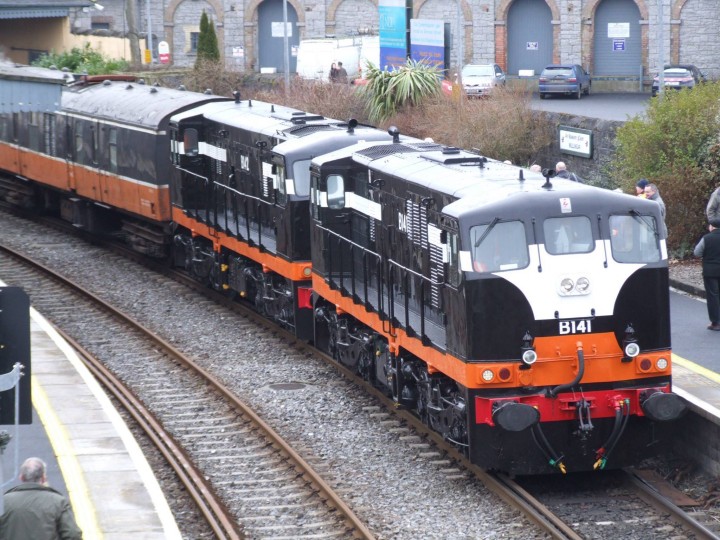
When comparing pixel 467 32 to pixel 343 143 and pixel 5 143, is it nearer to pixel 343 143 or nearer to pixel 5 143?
pixel 5 143

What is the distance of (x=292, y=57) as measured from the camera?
6078cm

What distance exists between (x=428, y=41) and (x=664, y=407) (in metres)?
23.7

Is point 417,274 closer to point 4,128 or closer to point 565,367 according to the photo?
point 565,367

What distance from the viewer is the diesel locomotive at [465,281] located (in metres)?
11.3

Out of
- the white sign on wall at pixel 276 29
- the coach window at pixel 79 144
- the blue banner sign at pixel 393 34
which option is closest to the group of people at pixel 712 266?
the coach window at pixel 79 144

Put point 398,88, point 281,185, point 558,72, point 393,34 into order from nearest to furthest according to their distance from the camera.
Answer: point 281,185 → point 398,88 → point 393,34 → point 558,72

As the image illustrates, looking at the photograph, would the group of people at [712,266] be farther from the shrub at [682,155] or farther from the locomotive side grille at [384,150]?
the shrub at [682,155]

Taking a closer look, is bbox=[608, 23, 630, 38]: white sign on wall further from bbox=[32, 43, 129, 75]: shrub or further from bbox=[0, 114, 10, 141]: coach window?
bbox=[0, 114, 10, 141]: coach window

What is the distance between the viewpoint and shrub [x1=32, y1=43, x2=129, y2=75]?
42.7m

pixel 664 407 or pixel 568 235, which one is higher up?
pixel 568 235

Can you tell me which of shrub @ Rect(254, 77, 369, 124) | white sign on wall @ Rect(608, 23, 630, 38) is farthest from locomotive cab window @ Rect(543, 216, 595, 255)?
white sign on wall @ Rect(608, 23, 630, 38)

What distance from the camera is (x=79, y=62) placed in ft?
143

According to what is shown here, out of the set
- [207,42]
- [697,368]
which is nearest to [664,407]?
[697,368]

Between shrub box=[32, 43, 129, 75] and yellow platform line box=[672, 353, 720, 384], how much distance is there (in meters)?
30.8
